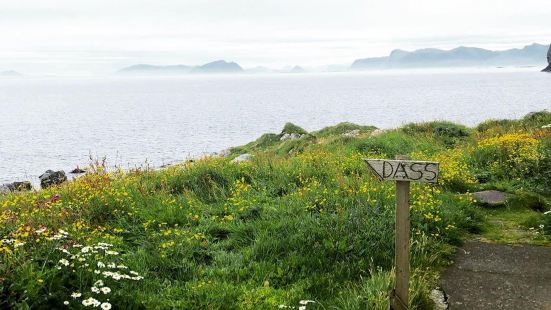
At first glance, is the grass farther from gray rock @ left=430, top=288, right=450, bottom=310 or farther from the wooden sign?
the wooden sign

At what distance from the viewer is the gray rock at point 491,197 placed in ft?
31.1

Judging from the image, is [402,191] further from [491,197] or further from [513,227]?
[491,197]

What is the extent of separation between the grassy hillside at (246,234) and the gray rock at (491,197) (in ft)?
0.68

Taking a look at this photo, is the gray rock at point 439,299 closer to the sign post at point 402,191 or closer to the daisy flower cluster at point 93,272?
the sign post at point 402,191

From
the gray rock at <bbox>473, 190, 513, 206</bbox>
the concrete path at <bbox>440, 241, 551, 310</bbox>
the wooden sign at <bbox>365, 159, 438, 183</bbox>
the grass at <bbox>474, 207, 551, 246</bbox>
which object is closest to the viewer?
the wooden sign at <bbox>365, 159, 438, 183</bbox>

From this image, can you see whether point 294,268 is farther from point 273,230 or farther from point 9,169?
point 9,169

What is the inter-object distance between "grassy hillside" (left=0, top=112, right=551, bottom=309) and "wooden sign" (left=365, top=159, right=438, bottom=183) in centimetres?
133

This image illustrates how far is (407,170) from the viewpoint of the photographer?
5.02m

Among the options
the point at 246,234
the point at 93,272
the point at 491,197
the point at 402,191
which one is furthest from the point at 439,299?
the point at 491,197

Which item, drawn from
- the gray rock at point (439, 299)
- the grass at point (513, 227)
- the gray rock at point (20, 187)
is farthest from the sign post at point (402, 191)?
the gray rock at point (20, 187)

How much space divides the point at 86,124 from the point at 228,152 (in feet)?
145

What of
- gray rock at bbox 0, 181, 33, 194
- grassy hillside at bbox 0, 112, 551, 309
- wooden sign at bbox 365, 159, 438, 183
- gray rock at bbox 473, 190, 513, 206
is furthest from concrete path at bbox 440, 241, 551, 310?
gray rock at bbox 0, 181, 33, 194

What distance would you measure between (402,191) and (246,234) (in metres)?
3.21

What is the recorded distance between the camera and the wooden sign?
494cm
